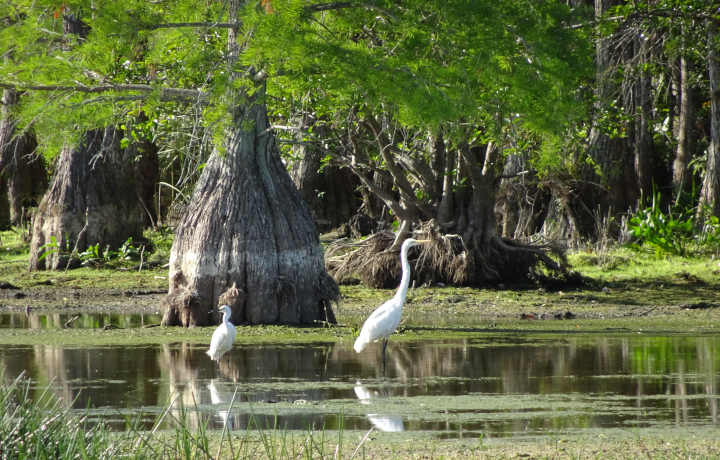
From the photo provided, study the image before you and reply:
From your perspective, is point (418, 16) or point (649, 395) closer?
point (649, 395)

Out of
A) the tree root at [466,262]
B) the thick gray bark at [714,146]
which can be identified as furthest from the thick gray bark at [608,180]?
the tree root at [466,262]

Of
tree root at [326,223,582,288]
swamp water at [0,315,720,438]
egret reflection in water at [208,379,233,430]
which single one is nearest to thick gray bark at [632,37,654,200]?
tree root at [326,223,582,288]

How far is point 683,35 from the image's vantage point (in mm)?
16781

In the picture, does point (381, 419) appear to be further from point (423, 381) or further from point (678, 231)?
point (678, 231)

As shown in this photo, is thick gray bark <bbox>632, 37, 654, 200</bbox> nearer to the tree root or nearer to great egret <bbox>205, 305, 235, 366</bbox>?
the tree root

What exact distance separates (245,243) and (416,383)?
4.01 m

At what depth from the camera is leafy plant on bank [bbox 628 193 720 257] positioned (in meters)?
17.3

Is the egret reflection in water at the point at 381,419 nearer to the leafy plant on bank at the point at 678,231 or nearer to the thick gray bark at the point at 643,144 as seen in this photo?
the leafy plant on bank at the point at 678,231

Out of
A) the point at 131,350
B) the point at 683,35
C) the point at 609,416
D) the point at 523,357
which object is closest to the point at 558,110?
the point at 523,357

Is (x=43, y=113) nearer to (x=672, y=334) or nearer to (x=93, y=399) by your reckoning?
(x=93, y=399)

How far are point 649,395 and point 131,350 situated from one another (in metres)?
5.37

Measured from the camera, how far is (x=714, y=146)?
17.9m

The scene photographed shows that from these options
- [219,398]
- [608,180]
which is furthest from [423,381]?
[608,180]

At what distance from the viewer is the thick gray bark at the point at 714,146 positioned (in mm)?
17458
